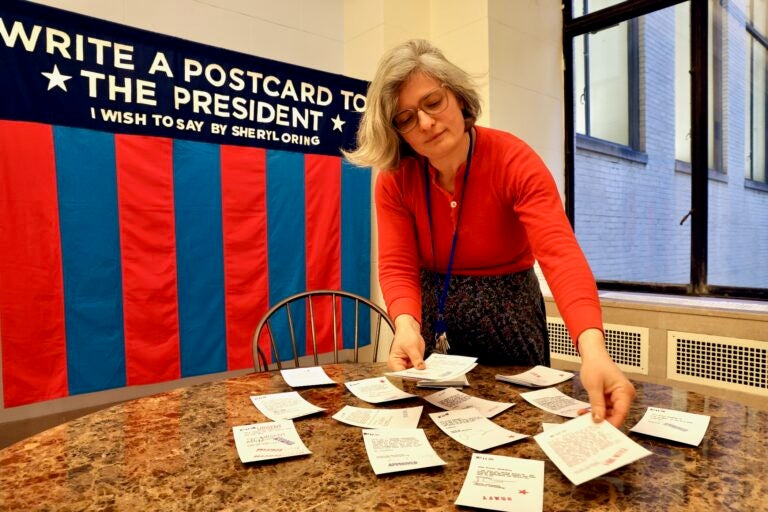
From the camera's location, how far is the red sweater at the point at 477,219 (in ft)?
3.62

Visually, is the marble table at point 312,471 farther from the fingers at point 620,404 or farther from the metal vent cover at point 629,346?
the metal vent cover at point 629,346

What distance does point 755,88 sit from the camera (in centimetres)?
275

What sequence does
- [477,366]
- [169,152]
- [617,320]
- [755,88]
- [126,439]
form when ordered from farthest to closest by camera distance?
1. [755,88]
2. [617,320]
3. [169,152]
4. [477,366]
5. [126,439]

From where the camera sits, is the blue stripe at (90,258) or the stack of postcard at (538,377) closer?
the stack of postcard at (538,377)

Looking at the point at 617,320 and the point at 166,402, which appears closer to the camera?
the point at 166,402

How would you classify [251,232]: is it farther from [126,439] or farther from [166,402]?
[126,439]

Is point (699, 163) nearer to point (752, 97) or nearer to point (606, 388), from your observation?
point (752, 97)

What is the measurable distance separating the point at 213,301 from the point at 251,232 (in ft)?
1.34

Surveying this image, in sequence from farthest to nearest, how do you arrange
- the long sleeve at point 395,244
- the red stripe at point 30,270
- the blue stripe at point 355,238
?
the blue stripe at point 355,238
the red stripe at point 30,270
the long sleeve at point 395,244

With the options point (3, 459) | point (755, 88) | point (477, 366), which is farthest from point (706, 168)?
point (3, 459)

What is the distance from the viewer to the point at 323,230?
9.40ft

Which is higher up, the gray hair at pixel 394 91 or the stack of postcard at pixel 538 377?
the gray hair at pixel 394 91

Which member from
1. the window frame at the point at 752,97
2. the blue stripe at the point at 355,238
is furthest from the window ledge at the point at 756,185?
the blue stripe at the point at 355,238

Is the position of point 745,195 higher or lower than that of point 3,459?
higher
